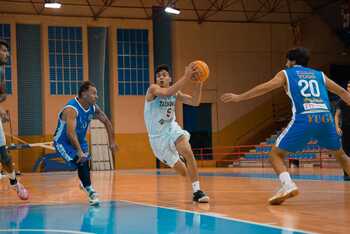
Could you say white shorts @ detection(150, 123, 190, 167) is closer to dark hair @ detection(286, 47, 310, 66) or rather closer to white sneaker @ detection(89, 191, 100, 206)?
white sneaker @ detection(89, 191, 100, 206)

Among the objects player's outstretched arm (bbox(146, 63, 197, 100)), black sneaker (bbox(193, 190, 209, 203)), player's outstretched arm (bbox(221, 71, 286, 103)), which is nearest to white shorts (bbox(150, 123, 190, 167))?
player's outstretched arm (bbox(146, 63, 197, 100))

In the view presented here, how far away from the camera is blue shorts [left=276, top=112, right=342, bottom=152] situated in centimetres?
720

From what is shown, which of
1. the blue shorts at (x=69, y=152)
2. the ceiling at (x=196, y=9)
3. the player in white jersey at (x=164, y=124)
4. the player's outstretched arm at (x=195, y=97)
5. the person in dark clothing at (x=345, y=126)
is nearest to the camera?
the blue shorts at (x=69, y=152)

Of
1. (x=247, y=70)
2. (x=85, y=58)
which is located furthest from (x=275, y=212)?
→ (x=247, y=70)

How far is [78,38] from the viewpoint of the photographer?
100 ft

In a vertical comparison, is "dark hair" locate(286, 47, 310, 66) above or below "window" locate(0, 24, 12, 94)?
below

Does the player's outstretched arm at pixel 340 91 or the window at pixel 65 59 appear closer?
the player's outstretched arm at pixel 340 91

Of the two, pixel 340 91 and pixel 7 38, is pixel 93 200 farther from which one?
pixel 7 38

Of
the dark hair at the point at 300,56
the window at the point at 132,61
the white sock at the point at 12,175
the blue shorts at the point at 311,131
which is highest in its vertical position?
the window at the point at 132,61

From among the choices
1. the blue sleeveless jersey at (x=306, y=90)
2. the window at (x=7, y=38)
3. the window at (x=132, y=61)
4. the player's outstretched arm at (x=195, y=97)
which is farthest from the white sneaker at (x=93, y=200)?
the window at (x=132, y=61)

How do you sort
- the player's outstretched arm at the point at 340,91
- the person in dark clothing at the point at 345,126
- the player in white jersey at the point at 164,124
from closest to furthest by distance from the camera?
1. the player's outstretched arm at the point at 340,91
2. the player in white jersey at the point at 164,124
3. the person in dark clothing at the point at 345,126

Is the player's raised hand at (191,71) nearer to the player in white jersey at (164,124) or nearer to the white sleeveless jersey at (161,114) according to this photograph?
the player in white jersey at (164,124)

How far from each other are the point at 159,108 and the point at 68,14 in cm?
2295

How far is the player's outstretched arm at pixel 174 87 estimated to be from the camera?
7781 mm
